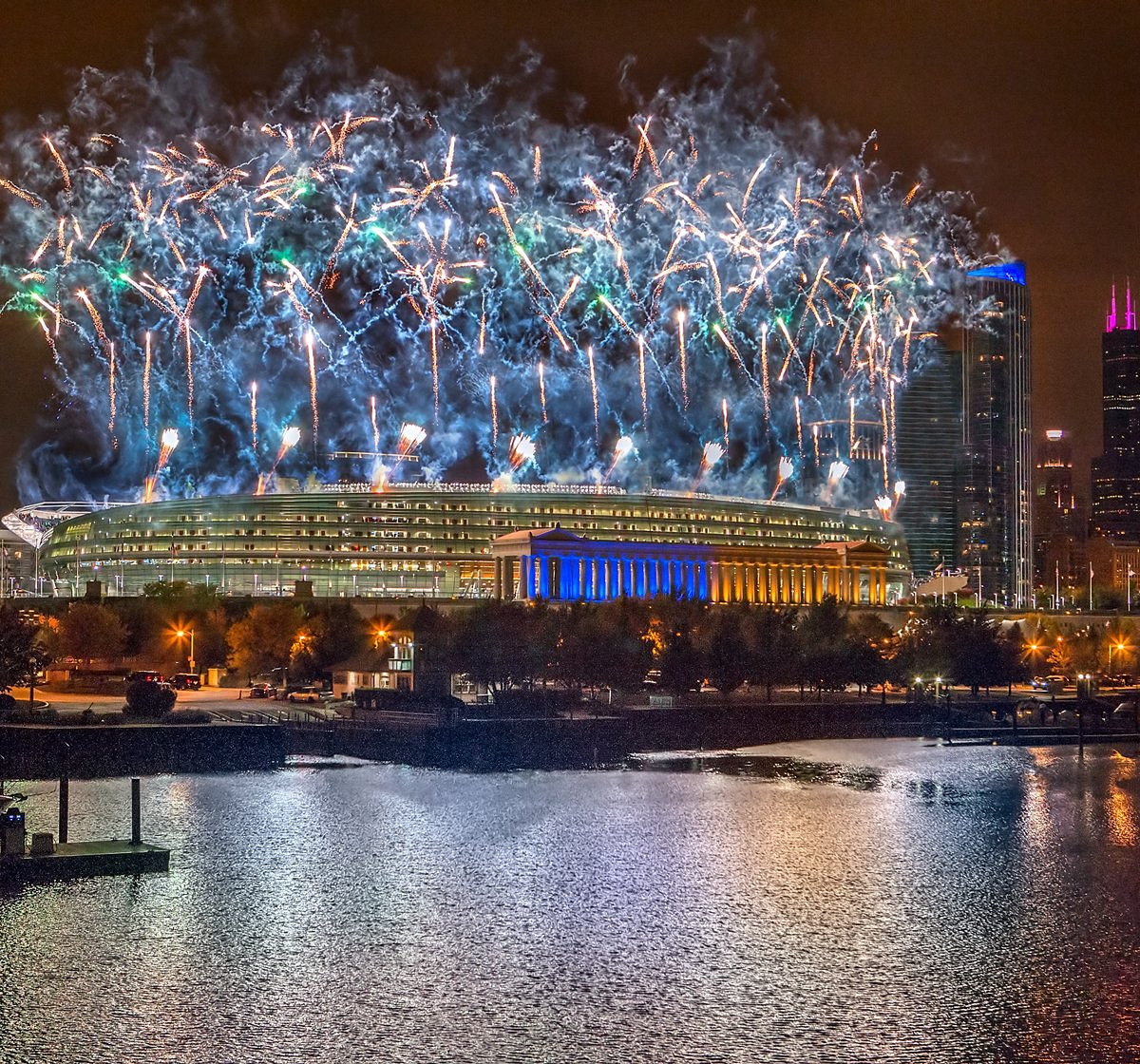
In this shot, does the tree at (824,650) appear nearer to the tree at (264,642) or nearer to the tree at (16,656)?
the tree at (264,642)

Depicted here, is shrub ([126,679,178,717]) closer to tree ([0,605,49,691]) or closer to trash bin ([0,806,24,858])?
tree ([0,605,49,691])

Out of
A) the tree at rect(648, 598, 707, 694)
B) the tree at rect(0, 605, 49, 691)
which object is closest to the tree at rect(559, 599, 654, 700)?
the tree at rect(648, 598, 707, 694)

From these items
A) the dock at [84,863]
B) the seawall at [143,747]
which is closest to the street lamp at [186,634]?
the seawall at [143,747]

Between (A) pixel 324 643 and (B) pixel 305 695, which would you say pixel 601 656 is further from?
(A) pixel 324 643

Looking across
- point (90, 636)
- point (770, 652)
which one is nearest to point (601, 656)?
point (770, 652)

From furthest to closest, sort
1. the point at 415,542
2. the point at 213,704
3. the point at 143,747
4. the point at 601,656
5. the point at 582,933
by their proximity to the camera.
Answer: the point at 415,542
the point at 601,656
the point at 213,704
the point at 143,747
the point at 582,933

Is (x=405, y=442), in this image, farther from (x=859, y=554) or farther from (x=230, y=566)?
(x=859, y=554)
